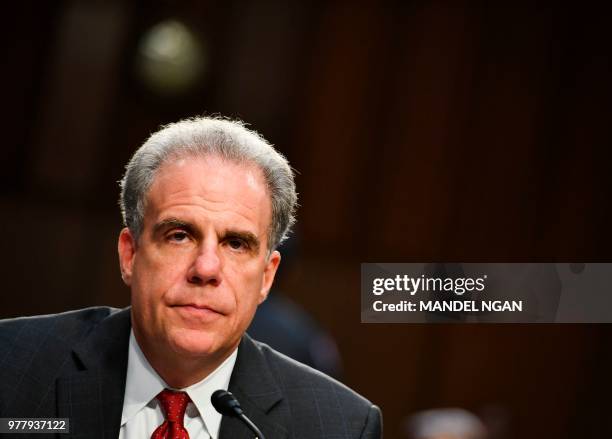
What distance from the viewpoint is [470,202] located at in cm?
470

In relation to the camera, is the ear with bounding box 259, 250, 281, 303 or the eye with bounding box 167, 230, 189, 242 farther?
the ear with bounding box 259, 250, 281, 303

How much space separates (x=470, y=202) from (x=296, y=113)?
1103 mm

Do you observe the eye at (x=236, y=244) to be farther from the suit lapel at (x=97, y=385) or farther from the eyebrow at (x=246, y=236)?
the suit lapel at (x=97, y=385)

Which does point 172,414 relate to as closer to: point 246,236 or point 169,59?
point 246,236

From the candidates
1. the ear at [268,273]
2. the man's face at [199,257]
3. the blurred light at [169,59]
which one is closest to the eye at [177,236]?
the man's face at [199,257]

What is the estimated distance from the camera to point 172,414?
5.82 ft

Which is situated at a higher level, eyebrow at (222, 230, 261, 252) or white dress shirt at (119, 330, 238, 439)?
eyebrow at (222, 230, 261, 252)

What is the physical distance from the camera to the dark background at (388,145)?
4.47m

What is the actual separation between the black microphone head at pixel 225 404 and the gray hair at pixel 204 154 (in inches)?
15.3

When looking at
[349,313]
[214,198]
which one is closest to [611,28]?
[349,313]

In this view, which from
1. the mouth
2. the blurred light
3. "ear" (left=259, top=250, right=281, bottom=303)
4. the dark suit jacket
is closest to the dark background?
the blurred light

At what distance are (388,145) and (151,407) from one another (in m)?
3.24

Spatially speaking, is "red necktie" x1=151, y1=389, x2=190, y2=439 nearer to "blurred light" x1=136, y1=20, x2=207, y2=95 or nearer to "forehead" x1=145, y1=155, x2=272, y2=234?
"forehead" x1=145, y1=155, x2=272, y2=234

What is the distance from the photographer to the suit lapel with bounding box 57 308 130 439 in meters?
1.73
